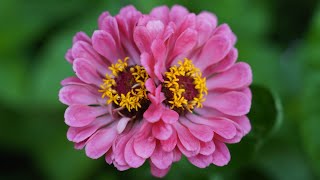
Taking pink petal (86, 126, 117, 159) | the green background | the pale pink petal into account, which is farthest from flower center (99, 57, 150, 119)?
the green background

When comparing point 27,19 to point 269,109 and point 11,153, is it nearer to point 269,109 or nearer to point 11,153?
point 11,153

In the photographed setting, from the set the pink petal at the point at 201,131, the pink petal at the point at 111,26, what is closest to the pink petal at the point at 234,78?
the pink petal at the point at 201,131

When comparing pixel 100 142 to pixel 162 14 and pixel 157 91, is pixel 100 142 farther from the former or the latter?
pixel 162 14

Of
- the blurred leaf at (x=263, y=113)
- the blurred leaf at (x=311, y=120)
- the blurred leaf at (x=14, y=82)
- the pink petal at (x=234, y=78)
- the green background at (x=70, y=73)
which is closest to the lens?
the pink petal at (x=234, y=78)

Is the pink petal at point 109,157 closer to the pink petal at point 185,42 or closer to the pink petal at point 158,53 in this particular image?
the pink petal at point 158,53

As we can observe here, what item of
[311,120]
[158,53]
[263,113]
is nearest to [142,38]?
[158,53]

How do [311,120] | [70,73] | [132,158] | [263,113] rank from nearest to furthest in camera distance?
[132,158] → [263,113] → [311,120] → [70,73]

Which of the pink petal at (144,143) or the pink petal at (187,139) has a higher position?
the pink petal at (144,143)
